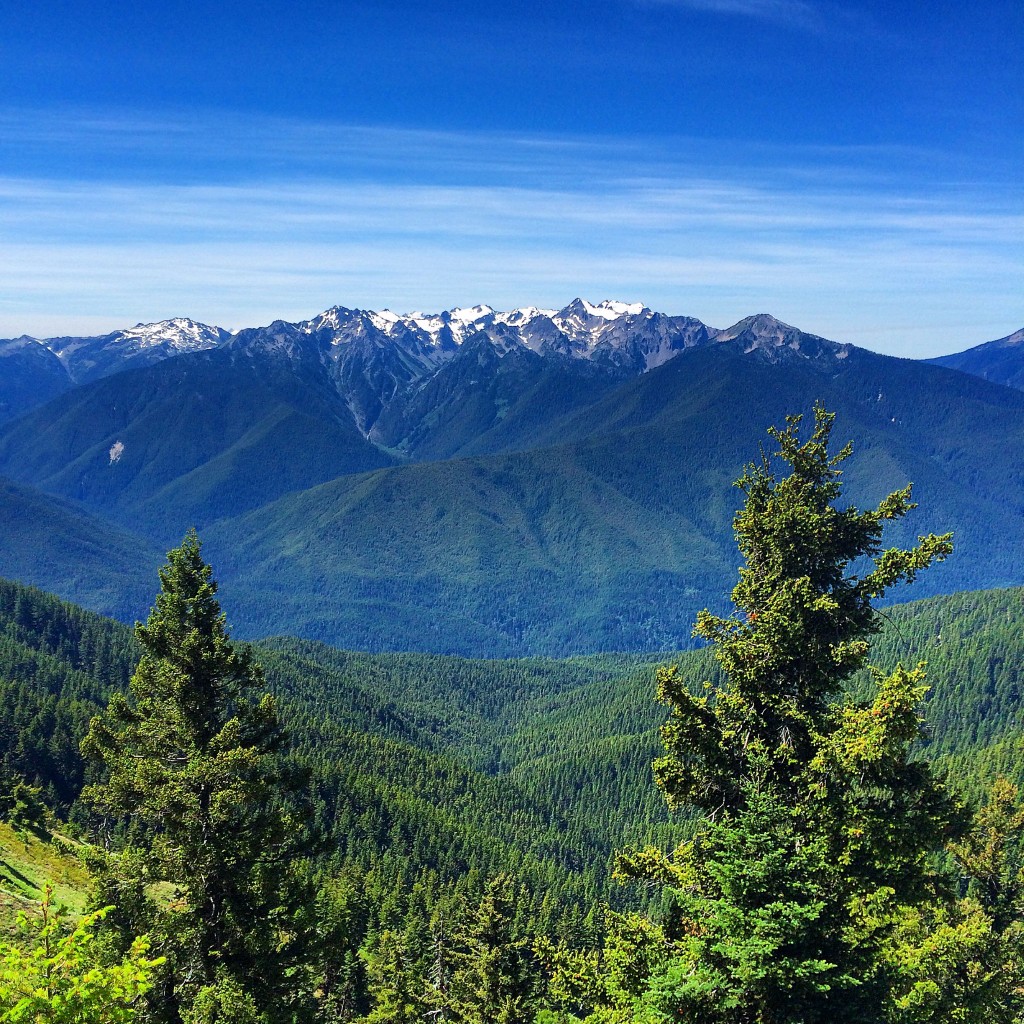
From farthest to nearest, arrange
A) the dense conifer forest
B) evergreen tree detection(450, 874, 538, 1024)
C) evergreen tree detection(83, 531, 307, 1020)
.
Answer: evergreen tree detection(450, 874, 538, 1024) → evergreen tree detection(83, 531, 307, 1020) → the dense conifer forest

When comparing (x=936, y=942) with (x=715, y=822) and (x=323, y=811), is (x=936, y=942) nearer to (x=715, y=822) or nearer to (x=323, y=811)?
(x=715, y=822)

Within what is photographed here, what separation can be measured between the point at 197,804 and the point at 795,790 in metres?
16.3

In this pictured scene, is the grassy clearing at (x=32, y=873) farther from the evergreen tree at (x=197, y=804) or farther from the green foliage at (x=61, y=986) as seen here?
the green foliage at (x=61, y=986)

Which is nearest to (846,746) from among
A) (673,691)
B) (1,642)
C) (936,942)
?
(673,691)

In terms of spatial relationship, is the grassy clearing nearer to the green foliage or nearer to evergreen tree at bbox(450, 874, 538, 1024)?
evergreen tree at bbox(450, 874, 538, 1024)

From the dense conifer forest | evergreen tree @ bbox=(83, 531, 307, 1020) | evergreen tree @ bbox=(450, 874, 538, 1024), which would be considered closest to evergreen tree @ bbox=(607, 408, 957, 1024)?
the dense conifer forest

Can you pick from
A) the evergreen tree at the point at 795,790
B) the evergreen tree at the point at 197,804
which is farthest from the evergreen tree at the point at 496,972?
the evergreen tree at the point at 795,790

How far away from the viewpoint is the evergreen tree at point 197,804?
22.2 meters

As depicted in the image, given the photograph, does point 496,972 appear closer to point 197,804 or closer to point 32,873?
point 197,804

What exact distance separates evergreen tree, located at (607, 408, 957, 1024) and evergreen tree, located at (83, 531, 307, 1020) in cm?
1063

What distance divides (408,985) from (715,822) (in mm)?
57759

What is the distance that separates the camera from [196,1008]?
65.4 ft

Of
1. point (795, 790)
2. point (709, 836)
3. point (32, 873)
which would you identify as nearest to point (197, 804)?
point (709, 836)

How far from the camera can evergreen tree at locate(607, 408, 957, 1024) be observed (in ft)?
57.5
